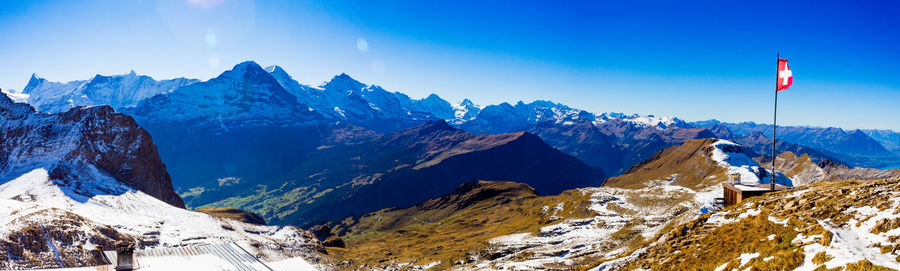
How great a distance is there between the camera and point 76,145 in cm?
11681

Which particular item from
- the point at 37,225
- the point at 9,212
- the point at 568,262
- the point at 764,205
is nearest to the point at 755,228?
the point at 764,205

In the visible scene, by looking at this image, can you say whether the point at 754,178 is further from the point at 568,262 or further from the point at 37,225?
the point at 37,225

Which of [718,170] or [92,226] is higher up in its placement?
[718,170]

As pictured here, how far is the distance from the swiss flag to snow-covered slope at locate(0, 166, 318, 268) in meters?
72.0

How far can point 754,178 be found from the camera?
135750 mm

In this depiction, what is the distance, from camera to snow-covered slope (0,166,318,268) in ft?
194

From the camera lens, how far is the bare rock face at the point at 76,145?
4281 inches

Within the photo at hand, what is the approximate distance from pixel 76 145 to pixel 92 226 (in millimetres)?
64434

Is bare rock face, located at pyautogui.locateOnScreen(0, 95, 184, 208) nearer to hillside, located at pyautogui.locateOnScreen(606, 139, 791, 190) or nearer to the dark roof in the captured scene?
the dark roof

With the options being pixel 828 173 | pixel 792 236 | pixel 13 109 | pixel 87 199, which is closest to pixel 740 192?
pixel 792 236

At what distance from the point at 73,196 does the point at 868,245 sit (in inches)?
4860

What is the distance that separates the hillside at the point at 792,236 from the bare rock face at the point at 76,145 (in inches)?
4956

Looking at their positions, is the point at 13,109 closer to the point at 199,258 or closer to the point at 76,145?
the point at 76,145

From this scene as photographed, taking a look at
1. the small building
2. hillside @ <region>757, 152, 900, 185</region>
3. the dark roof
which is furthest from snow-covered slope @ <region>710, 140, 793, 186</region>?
the dark roof
